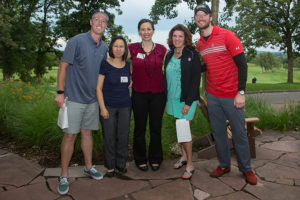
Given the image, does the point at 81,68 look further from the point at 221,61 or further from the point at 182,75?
the point at 221,61

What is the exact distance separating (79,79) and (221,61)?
1.78 meters

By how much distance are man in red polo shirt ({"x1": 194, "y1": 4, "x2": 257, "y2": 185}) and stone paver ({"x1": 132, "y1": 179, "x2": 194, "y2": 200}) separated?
0.85m

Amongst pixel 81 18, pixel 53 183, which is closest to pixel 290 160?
pixel 53 183

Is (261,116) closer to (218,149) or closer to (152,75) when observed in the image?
(218,149)

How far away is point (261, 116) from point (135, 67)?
13.4 feet

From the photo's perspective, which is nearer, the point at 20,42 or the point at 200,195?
the point at 200,195

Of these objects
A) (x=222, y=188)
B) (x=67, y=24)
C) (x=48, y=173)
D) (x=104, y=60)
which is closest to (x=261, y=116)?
(x=222, y=188)

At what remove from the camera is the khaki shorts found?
10.6ft

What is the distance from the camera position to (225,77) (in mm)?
3301

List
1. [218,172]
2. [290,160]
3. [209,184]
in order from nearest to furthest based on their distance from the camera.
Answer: [209,184]
[218,172]
[290,160]

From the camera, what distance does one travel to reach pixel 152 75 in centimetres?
354

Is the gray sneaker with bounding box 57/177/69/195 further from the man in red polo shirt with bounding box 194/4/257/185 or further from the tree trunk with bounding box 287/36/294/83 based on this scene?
the tree trunk with bounding box 287/36/294/83

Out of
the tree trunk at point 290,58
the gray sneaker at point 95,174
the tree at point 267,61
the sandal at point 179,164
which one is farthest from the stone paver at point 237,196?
the tree at point 267,61

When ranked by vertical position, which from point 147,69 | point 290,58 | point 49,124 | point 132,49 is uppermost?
point 290,58
